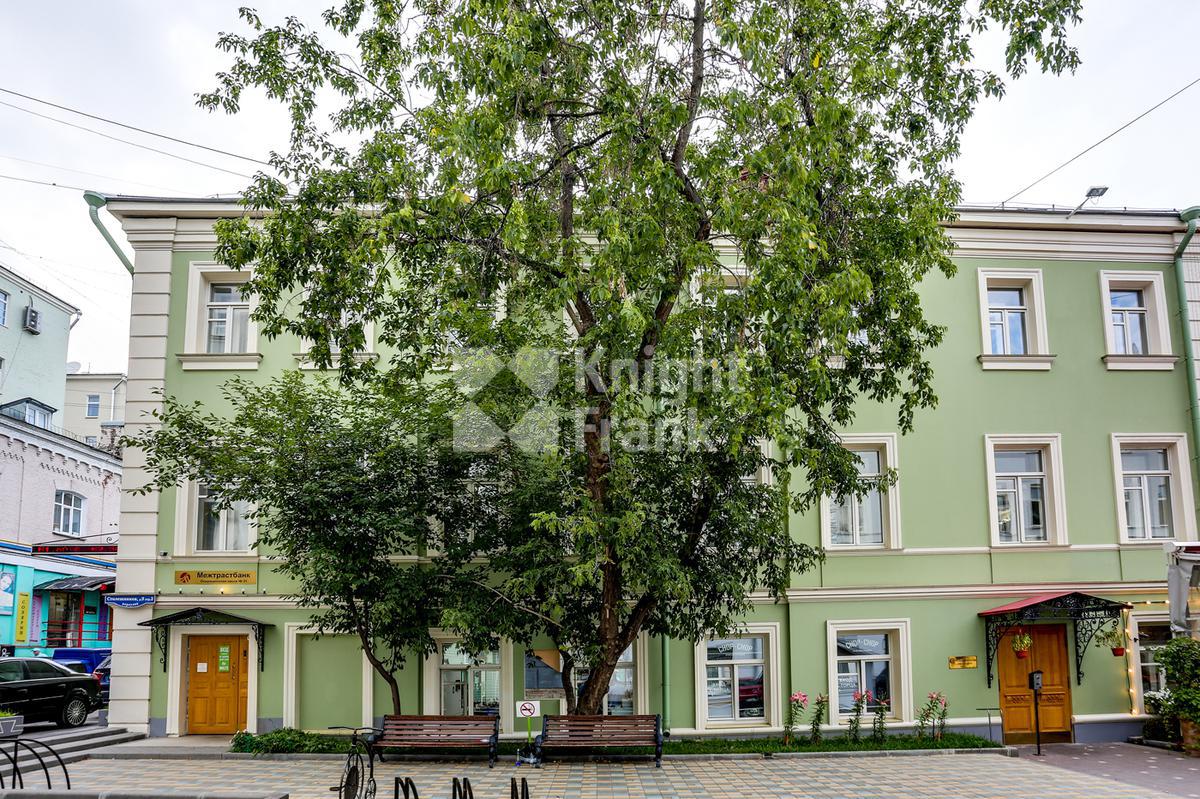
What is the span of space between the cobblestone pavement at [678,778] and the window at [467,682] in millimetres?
2594

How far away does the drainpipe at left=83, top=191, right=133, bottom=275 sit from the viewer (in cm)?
1684

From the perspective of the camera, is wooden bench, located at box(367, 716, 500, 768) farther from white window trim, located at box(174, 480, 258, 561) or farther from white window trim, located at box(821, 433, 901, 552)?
white window trim, located at box(821, 433, 901, 552)

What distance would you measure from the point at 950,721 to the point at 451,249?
11.6 metres

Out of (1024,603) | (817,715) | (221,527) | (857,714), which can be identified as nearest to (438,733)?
(221,527)

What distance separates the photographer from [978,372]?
1769 centimetres

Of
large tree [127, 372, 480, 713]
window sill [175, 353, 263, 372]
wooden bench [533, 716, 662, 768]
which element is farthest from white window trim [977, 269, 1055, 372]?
window sill [175, 353, 263, 372]

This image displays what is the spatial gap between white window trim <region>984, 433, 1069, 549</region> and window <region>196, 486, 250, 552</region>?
514 inches

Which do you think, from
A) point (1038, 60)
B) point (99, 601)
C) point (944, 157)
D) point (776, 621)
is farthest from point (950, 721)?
point (99, 601)

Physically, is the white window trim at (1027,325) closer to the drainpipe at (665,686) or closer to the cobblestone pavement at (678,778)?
the cobblestone pavement at (678,778)

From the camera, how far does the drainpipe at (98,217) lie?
55.3ft

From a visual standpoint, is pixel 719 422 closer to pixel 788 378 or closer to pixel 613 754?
pixel 788 378

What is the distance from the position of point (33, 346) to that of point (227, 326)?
19.1 m

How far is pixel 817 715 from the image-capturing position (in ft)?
52.9

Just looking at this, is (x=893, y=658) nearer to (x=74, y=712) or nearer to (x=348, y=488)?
(x=348, y=488)
